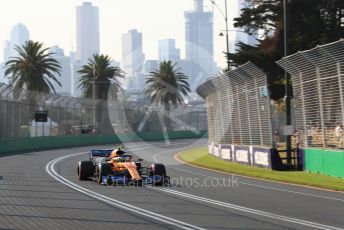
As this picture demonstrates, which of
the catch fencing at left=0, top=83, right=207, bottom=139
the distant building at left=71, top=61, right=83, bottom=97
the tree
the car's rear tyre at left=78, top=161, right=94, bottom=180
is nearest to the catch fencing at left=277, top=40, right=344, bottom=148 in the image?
the car's rear tyre at left=78, top=161, right=94, bottom=180

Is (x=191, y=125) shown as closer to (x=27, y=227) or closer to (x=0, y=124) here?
(x=0, y=124)

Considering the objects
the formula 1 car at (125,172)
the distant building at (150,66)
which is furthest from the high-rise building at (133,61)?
the formula 1 car at (125,172)

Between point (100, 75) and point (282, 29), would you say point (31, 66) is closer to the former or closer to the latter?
point (100, 75)

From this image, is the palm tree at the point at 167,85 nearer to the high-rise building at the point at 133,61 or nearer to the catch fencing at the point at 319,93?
the high-rise building at the point at 133,61

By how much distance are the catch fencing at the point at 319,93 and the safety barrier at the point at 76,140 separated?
78.3ft

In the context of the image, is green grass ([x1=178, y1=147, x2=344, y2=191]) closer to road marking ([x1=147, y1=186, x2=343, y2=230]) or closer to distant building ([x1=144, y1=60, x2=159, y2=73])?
road marking ([x1=147, y1=186, x2=343, y2=230])

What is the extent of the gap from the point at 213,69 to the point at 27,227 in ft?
108

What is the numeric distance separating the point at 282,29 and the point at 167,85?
5437 centimetres

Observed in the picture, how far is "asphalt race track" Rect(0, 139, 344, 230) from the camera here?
10609 millimetres

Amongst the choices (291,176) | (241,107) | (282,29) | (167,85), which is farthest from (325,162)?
(167,85)

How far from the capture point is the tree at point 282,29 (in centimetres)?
3803

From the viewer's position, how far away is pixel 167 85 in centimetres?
9331

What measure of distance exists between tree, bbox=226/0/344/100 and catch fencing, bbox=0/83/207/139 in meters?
15.9

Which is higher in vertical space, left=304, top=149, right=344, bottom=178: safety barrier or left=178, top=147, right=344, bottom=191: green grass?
left=304, top=149, right=344, bottom=178: safety barrier
